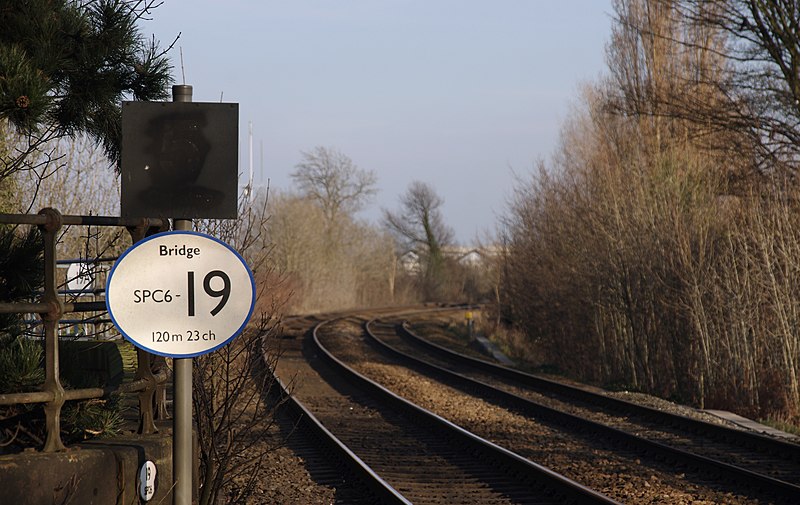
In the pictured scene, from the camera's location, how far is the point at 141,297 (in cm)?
433

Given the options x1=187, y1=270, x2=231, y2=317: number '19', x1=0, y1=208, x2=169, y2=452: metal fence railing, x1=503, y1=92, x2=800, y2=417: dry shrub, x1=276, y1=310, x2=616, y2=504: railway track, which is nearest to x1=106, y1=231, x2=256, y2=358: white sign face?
x1=187, y1=270, x2=231, y2=317: number '19'

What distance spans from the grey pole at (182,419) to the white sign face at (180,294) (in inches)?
7.1

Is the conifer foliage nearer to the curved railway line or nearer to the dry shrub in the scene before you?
the curved railway line

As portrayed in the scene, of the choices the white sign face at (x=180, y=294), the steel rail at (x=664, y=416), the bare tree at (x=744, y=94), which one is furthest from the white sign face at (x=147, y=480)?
the bare tree at (x=744, y=94)

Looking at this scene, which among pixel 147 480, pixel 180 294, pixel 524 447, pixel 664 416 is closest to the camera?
pixel 180 294

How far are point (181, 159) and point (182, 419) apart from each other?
125 centimetres

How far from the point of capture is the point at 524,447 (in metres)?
12.0

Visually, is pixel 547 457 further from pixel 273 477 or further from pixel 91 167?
pixel 91 167

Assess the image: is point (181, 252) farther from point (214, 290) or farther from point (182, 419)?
point (182, 419)

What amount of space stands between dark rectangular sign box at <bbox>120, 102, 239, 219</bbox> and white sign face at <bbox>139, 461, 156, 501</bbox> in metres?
1.41

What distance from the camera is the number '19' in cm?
438

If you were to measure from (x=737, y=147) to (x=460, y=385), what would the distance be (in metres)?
9.46

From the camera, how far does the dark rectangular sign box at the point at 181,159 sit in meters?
4.47

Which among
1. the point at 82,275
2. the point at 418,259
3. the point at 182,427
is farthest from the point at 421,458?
the point at 418,259
